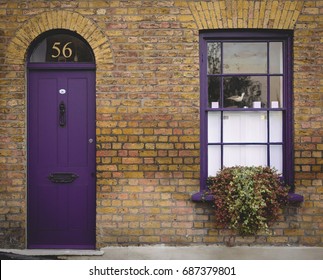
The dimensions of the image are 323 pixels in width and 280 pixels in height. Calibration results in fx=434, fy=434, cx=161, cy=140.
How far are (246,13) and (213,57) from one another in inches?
29.3

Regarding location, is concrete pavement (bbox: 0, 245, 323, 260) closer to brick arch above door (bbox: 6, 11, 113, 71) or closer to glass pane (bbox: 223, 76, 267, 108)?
glass pane (bbox: 223, 76, 267, 108)

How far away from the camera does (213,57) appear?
20.4ft

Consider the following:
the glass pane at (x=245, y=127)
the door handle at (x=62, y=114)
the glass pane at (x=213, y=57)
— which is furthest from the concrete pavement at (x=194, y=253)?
the glass pane at (x=213, y=57)

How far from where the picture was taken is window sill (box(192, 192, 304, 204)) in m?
5.95

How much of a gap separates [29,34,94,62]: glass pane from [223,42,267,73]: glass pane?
1987 millimetres

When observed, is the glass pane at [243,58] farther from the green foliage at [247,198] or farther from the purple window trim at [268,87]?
the green foliage at [247,198]

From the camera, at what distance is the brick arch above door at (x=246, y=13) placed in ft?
19.7

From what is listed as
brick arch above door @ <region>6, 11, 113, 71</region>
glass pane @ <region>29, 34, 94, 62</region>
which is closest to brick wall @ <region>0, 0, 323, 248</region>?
brick arch above door @ <region>6, 11, 113, 71</region>

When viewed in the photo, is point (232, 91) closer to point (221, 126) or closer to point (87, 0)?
point (221, 126)

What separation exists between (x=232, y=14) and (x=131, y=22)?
140cm

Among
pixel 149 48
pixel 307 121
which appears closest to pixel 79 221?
pixel 149 48

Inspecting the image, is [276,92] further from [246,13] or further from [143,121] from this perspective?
[143,121]

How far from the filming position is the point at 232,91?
6.23 meters

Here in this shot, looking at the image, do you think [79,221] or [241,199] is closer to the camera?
[241,199]
